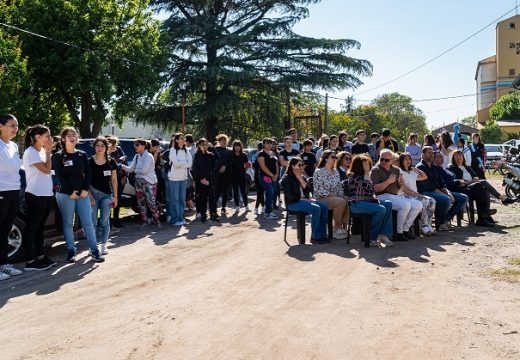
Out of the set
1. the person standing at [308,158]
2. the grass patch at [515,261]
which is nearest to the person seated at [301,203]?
the grass patch at [515,261]

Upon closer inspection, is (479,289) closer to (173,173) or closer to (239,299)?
(239,299)

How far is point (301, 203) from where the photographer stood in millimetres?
9602

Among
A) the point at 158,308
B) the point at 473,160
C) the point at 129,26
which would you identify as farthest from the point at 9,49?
the point at 158,308

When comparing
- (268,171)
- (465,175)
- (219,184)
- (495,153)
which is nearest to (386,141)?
(465,175)

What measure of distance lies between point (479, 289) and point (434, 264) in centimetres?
140

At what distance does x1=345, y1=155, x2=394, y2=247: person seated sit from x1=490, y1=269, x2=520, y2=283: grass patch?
7.23 ft

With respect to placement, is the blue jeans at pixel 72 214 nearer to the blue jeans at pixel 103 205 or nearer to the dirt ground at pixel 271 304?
the dirt ground at pixel 271 304

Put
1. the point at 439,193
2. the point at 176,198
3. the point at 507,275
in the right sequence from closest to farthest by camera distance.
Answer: the point at 507,275
the point at 439,193
the point at 176,198

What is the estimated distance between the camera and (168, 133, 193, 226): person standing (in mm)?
11766

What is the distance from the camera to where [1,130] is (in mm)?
7105

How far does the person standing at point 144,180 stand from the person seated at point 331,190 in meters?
3.55

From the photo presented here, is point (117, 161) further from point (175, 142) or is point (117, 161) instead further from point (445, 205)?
point (445, 205)

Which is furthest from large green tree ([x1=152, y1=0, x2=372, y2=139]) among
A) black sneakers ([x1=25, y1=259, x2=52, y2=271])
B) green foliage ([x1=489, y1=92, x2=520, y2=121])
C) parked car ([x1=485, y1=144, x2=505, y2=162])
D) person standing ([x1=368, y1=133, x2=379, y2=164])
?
green foliage ([x1=489, y1=92, x2=520, y2=121])

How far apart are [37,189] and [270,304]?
386 centimetres
